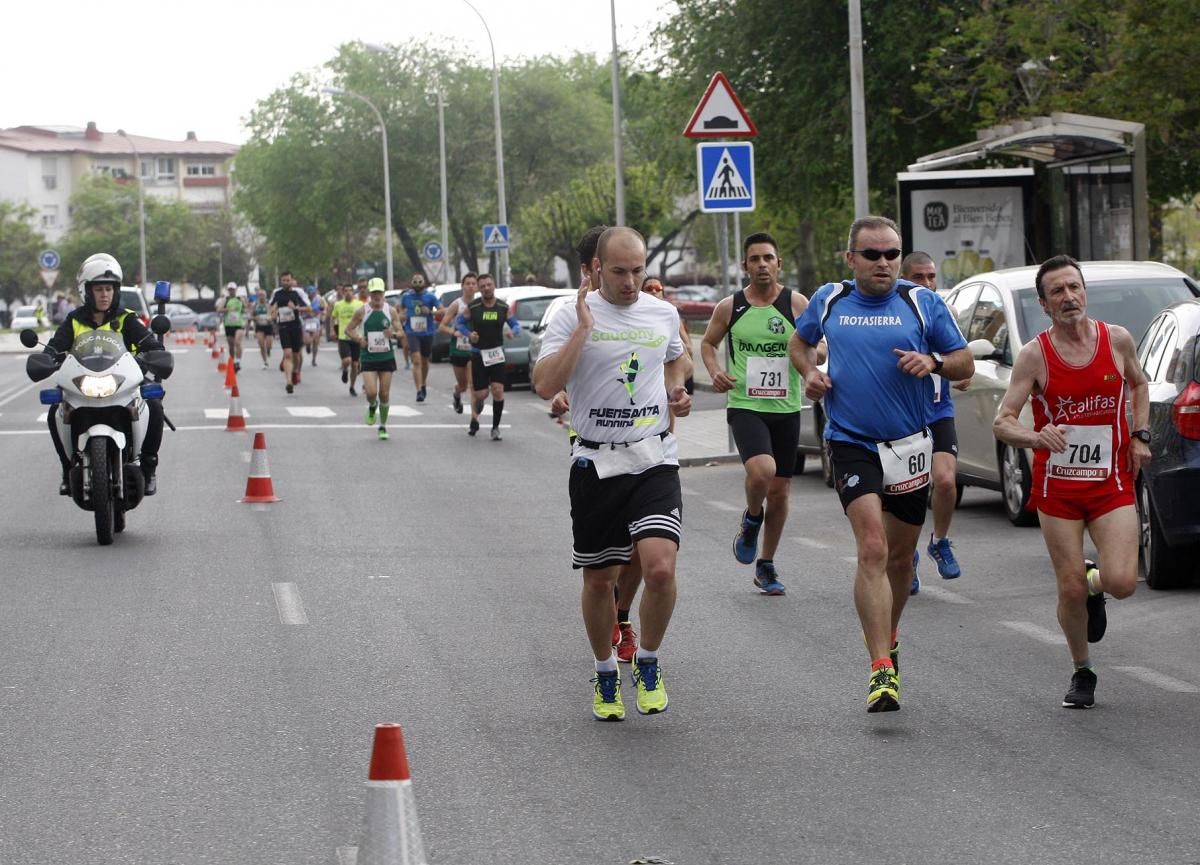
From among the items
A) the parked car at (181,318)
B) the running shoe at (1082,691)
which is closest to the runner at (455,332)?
the running shoe at (1082,691)

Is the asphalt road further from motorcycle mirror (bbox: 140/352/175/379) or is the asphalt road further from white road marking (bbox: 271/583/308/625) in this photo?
motorcycle mirror (bbox: 140/352/175/379)

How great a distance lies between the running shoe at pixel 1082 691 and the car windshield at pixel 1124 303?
5.95 meters

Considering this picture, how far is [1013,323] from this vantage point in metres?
13.4

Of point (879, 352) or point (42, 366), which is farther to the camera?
point (42, 366)

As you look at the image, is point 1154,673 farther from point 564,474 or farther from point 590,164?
point 590,164

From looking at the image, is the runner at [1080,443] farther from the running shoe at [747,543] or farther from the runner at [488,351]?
the runner at [488,351]

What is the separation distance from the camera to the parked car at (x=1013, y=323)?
13.4 m

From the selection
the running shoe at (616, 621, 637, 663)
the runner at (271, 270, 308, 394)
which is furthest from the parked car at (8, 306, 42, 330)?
the running shoe at (616, 621, 637, 663)

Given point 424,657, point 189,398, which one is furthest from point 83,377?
point 189,398

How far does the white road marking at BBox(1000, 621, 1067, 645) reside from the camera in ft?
29.8

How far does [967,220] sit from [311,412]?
911cm

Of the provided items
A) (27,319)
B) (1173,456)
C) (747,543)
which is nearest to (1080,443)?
(1173,456)

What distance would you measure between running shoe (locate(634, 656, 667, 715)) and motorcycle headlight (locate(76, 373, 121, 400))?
6.53 meters

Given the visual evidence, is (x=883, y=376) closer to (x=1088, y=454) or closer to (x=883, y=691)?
(x=1088, y=454)
